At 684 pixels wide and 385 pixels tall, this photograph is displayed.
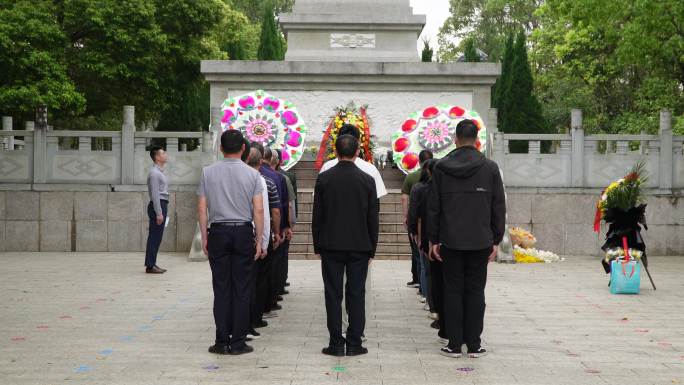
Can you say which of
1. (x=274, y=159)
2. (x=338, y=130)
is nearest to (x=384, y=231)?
(x=338, y=130)

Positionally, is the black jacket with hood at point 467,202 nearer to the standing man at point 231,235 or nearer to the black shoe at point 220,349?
the standing man at point 231,235

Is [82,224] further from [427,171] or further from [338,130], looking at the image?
[427,171]

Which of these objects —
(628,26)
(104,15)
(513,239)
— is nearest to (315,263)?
(513,239)

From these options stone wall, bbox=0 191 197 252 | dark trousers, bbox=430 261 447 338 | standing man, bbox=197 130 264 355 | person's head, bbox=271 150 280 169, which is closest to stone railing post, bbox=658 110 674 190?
stone wall, bbox=0 191 197 252

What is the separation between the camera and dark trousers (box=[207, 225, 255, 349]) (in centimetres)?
805

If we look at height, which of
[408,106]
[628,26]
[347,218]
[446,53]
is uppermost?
[446,53]

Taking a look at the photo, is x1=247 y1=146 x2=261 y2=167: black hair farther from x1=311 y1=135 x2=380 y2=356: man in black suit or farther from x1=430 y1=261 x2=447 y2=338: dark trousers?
x1=430 y1=261 x2=447 y2=338: dark trousers

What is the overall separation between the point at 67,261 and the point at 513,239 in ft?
25.3

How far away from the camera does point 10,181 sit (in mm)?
18266

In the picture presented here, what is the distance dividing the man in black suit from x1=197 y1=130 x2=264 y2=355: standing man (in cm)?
55

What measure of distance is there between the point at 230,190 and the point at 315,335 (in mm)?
1797

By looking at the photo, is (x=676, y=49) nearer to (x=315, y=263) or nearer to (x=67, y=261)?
(x=315, y=263)

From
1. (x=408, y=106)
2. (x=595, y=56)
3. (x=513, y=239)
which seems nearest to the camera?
(x=513, y=239)

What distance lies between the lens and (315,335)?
9.05 meters
